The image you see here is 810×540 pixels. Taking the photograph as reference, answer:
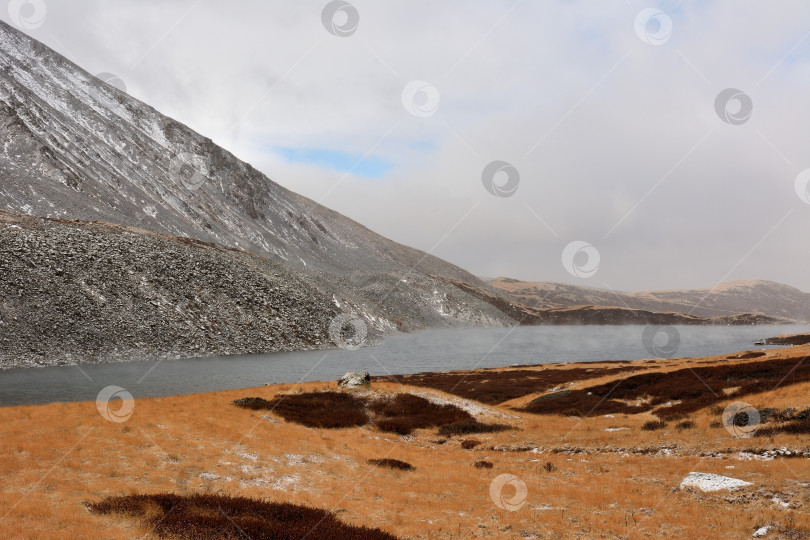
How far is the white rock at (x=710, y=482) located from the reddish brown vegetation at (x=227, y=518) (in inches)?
513

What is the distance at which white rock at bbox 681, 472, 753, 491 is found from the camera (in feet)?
61.2

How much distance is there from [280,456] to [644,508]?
17.2m

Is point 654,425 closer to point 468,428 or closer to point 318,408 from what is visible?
point 468,428

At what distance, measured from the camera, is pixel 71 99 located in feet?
559

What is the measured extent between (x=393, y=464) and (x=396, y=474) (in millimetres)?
1373

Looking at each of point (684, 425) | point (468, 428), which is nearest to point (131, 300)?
point (468, 428)

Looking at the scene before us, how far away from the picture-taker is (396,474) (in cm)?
2445

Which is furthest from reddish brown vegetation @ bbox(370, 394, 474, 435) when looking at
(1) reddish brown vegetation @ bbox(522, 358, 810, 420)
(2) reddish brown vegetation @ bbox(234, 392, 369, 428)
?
(1) reddish brown vegetation @ bbox(522, 358, 810, 420)

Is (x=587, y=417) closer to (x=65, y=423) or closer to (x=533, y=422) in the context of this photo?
(x=533, y=422)

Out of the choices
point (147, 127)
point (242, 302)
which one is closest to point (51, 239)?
point (242, 302)

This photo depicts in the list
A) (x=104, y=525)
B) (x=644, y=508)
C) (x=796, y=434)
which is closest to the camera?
(x=104, y=525)

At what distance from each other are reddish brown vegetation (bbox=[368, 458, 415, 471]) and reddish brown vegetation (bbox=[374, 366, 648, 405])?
2792cm

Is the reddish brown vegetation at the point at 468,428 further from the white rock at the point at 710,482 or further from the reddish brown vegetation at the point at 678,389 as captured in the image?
the white rock at the point at 710,482

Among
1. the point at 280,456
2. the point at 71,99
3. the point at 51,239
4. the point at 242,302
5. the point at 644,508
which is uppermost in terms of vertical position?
the point at 71,99
